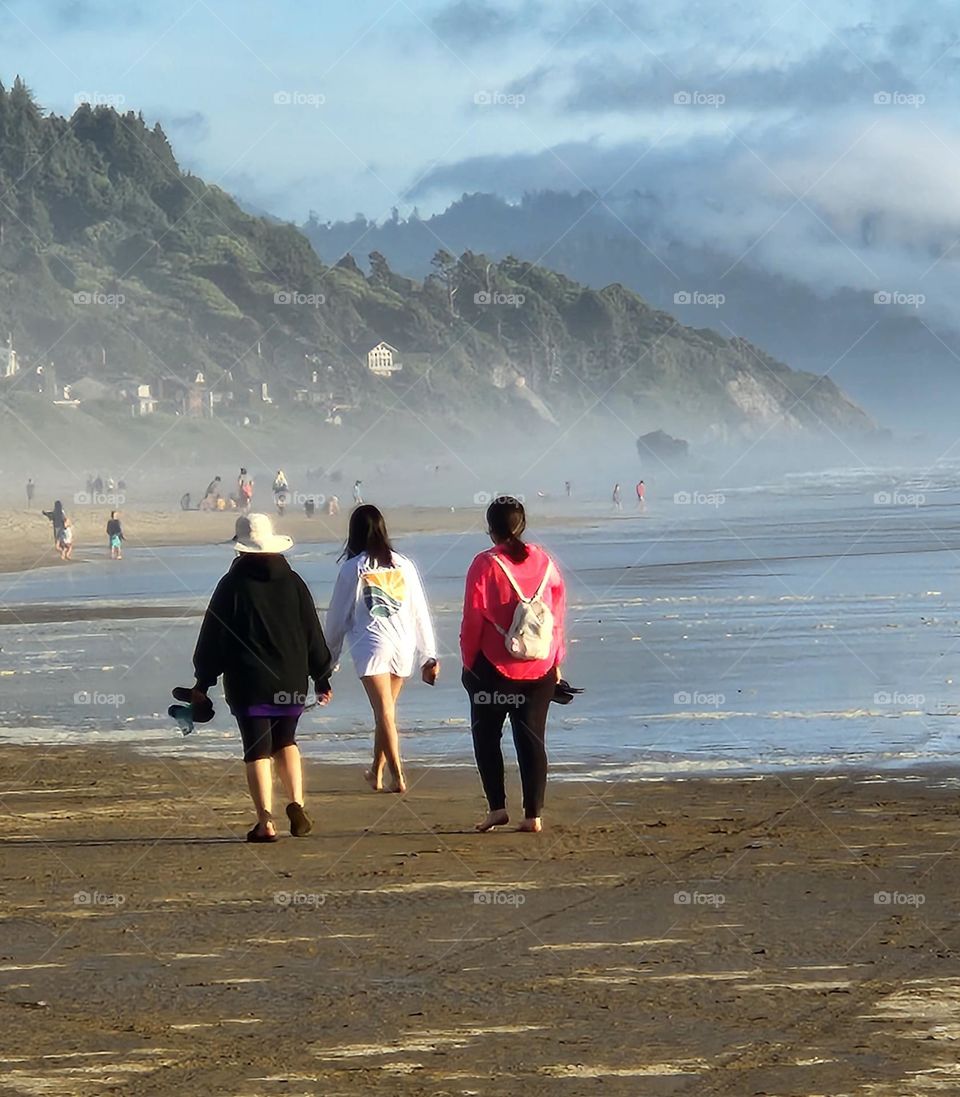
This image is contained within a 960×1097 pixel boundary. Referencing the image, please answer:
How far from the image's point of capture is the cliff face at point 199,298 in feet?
431

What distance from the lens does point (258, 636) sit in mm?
9156

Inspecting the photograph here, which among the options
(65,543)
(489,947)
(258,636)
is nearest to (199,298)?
(65,543)

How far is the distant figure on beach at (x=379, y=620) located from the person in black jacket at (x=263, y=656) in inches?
45.9

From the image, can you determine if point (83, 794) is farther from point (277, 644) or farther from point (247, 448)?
point (247, 448)

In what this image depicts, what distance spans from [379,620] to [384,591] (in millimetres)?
156

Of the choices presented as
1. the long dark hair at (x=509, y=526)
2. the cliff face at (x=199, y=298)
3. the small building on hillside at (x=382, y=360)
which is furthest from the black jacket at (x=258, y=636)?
the small building on hillside at (x=382, y=360)

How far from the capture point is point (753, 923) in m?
7.05

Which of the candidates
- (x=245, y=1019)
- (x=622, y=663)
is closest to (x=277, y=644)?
(x=245, y=1019)

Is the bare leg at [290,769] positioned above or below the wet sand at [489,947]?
above

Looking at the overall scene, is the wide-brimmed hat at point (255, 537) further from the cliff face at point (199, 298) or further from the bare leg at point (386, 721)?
the cliff face at point (199, 298)

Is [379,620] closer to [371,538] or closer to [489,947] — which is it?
[371,538]

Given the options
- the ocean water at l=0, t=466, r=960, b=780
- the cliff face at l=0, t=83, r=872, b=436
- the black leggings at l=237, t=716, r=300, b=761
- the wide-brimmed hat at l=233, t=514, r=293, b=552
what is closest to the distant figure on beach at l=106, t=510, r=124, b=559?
the ocean water at l=0, t=466, r=960, b=780

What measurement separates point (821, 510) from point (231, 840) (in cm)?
5422

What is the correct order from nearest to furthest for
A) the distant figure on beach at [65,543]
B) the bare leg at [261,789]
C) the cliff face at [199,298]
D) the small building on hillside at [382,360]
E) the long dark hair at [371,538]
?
the bare leg at [261,789] → the long dark hair at [371,538] → the distant figure on beach at [65,543] → the cliff face at [199,298] → the small building on hillside at [382,360]
